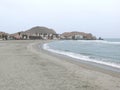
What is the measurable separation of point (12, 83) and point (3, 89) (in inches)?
46.4

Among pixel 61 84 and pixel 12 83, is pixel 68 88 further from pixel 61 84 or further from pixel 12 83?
pixel 12 83

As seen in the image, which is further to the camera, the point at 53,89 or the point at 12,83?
the point at 12,83

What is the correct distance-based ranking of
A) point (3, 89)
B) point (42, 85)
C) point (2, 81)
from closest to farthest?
point (3, 89), point (42, 85), point (2, 81)

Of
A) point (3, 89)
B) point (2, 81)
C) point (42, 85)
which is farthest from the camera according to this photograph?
point (2, 81)

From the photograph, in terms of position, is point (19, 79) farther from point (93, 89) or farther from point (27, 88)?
point (93, 89)

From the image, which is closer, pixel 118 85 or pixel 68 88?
pixel 68 88

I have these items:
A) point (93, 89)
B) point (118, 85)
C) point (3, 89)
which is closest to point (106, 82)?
point (118, 85)

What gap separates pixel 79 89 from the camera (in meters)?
10.1

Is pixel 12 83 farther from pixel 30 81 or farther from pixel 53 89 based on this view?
pixel 53 89

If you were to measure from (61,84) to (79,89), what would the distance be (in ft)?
3.53

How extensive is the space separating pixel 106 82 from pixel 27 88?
3.60 m

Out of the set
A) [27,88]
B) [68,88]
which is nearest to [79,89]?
[68,88]

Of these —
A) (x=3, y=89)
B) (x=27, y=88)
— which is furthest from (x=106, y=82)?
(x=3, y=89)

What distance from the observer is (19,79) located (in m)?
12.1
